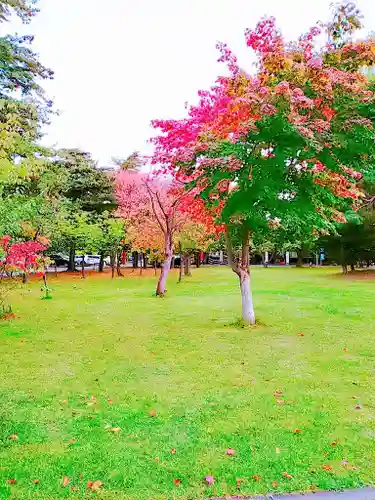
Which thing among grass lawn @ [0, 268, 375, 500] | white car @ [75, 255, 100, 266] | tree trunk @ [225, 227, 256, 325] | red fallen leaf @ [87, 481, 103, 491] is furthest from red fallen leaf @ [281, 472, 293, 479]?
white car @ [75, 255, 100, 266]

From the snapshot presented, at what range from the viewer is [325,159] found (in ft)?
22.8

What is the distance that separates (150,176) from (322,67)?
10491 mm

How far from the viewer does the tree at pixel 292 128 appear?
6.41 m

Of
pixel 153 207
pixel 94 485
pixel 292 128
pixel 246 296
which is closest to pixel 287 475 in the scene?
pixel 94 485

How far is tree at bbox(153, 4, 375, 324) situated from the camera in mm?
6406

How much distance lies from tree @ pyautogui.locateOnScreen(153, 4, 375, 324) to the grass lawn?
2713 millimetres

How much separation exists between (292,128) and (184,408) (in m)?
4.22

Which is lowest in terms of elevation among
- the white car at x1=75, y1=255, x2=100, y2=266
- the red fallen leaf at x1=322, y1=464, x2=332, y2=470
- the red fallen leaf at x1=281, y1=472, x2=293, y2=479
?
the red fallen leaf at x1=281, y1=472, x2=293, y2=479

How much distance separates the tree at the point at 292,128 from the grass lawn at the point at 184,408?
2.71 meters

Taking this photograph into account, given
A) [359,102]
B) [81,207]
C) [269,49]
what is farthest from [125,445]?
[81,207]

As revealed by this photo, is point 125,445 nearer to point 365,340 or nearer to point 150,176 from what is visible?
point 365,340

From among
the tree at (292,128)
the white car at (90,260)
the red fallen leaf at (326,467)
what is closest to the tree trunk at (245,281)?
the tree at (292,128)

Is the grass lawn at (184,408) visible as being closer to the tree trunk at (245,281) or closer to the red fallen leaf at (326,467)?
the red fallen leaf at (326,467)

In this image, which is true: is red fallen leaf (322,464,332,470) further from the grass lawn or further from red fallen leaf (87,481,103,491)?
red fallen leaf (87,481,103,491)
